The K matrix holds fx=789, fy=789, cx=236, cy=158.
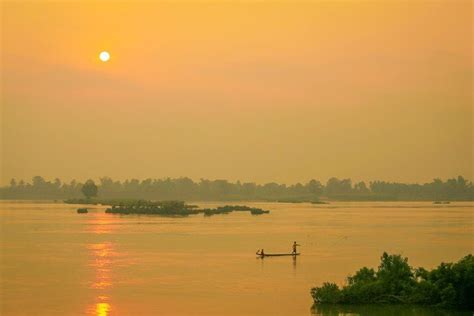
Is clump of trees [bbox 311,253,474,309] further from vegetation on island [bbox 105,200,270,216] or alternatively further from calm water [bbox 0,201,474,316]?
vegetation on island [bbox 105,200,270,216]

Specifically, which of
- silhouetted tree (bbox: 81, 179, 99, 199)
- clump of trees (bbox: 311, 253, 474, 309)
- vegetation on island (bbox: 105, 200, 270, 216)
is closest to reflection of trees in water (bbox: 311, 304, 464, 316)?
clump of trees (bbox: 311, 253, 474, 309)

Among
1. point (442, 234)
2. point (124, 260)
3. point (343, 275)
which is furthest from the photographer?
point (442, 234)

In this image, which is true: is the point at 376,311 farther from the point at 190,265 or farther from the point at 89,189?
the point at 89,189

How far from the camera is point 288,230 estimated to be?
47.4 m

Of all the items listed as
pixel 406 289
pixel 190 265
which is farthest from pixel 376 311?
pixel 190 265

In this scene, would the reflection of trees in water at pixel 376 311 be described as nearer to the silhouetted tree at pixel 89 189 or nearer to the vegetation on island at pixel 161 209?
the vegetation on island at pixel 161 209

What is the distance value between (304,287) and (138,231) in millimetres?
24065

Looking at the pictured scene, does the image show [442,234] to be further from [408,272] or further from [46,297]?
[46,297]

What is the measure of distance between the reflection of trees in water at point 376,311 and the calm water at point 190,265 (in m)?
0.05

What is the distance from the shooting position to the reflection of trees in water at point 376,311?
18.6 meters

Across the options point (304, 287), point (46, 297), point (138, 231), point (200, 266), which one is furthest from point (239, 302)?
point (138, 231)

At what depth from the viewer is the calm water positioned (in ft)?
64.5

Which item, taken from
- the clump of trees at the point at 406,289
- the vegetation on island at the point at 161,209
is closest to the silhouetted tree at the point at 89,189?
the vegetation on island at the point at 161,209

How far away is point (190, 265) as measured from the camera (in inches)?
1094
